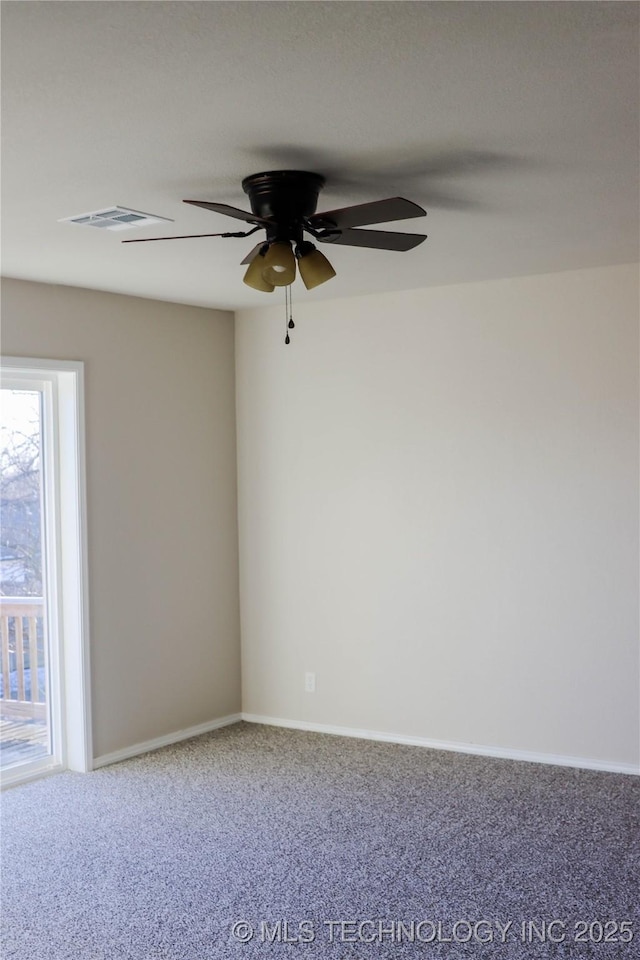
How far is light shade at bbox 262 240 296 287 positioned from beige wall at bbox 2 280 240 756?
2102 millimetres

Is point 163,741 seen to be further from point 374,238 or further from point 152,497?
point 374,238

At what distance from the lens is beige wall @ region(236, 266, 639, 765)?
4.82 m

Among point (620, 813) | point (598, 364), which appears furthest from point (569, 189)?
point (620, 813)

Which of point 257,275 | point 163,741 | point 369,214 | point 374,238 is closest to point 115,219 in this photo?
point 257,275

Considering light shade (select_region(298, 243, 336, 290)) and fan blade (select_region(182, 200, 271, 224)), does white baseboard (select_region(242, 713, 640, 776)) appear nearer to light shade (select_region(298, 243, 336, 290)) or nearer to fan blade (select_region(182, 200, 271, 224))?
light shade (select_region(298, 243, 336, 290))

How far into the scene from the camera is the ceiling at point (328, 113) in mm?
2074

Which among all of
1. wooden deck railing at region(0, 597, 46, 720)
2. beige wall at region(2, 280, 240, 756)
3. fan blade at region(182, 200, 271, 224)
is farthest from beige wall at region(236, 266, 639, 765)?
fan blade at region(182, 200, 271, 224)

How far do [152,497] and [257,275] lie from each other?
2.54m

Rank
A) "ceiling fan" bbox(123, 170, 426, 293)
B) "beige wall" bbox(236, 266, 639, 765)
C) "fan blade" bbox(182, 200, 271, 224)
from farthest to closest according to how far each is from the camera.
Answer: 1. "beige wall" bbox(236, 266, 639, 765)
2. "ceiling fan" bbox(123, 170, 426, 293)
3. "fan blade" bbox(182, 200, 271, 224)

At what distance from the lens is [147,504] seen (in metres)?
5.41

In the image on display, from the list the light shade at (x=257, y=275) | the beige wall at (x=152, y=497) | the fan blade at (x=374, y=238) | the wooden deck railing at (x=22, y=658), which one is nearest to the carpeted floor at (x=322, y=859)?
the wooden deck railing at (x=22, y=658)

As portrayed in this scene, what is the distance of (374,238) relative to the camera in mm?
3148

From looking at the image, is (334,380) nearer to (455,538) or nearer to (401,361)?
(401,361)

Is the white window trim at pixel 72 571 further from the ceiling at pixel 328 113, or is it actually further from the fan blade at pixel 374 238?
the fan blade at pixel 374 238
